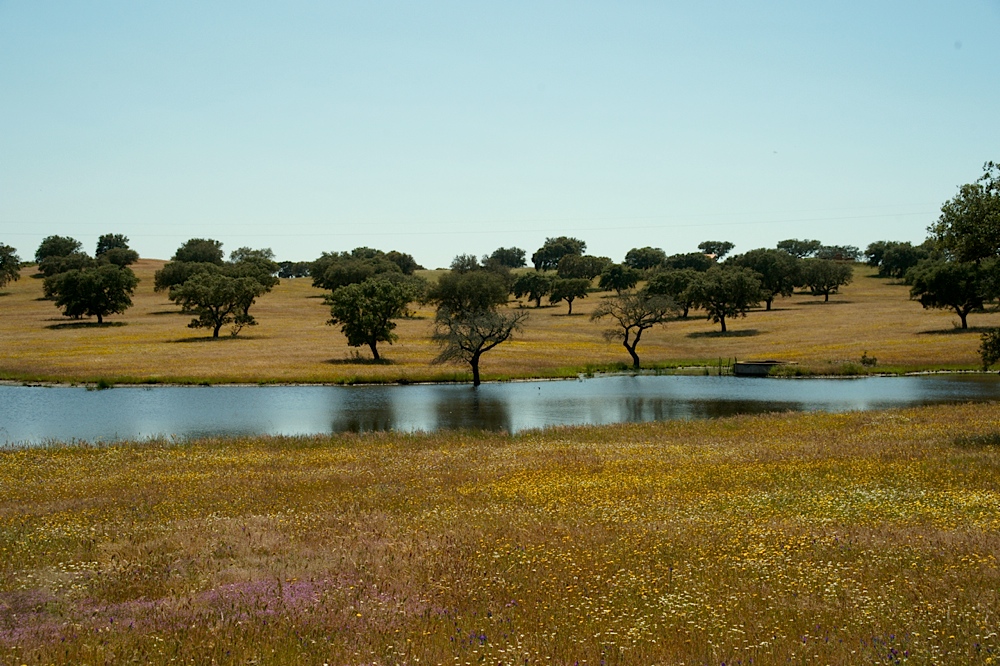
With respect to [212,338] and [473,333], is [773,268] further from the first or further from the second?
[212,338]

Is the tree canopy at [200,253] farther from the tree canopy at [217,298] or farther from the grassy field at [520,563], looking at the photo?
the grassy field at [520,563]

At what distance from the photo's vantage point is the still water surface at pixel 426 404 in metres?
46.5

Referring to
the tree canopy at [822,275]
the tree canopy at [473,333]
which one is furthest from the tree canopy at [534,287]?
the tree canopy at [473,333]

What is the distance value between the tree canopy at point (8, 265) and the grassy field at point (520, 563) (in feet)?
486

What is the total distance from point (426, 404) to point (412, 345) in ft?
129

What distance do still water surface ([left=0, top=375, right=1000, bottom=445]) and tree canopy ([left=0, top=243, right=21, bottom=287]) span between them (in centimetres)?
10202

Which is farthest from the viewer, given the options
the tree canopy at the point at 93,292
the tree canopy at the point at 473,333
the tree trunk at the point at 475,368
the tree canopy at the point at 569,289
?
the tree canopy at the point at 569,289

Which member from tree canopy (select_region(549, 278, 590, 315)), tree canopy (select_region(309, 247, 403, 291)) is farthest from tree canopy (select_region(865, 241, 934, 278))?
tree canopy (select_region(309, 247, 403, 291))

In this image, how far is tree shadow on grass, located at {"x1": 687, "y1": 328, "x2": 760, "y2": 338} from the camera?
10636 cm

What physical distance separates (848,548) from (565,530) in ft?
16.4

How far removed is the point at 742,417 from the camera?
4412 cm

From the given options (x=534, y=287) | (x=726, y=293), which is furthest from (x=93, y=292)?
(x=726, y=293)

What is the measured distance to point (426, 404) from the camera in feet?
190

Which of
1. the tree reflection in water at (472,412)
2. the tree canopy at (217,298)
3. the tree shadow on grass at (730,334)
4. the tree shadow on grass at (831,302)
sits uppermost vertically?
the tree canopy at (217,298)
